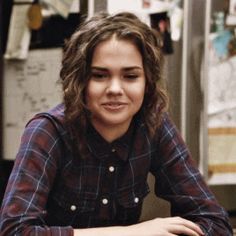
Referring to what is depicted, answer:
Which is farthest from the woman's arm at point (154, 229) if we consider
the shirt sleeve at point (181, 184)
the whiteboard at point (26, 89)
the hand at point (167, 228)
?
the whiteboard at point (26, 89)

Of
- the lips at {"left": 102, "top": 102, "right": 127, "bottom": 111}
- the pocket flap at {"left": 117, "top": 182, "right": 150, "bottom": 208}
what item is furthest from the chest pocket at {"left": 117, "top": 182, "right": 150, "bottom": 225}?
the lips at {"left": 102, "top": 102, "right": 127, "bottom": 111}

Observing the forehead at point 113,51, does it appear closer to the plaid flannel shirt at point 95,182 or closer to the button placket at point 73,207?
the plaid flannel shirt at point 95,182

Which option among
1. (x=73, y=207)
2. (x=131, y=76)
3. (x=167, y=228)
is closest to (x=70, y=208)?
(x=73, y=207)

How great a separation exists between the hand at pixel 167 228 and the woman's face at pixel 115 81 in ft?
0.90

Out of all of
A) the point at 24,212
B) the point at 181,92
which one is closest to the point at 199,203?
the point at 24,212

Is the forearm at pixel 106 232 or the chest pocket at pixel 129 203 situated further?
the chest pocket at pixel 129 203

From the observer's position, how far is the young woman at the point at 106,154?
1.34 metres

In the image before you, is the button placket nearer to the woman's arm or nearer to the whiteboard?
the woman's arm

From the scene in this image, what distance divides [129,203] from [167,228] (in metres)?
0.18

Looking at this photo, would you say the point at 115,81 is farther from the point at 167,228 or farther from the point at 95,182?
the point at 167,228

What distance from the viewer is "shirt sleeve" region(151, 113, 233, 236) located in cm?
150

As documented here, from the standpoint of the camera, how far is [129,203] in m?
1.49

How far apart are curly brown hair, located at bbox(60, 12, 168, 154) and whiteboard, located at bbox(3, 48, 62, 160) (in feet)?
3.84

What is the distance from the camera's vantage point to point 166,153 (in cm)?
155
